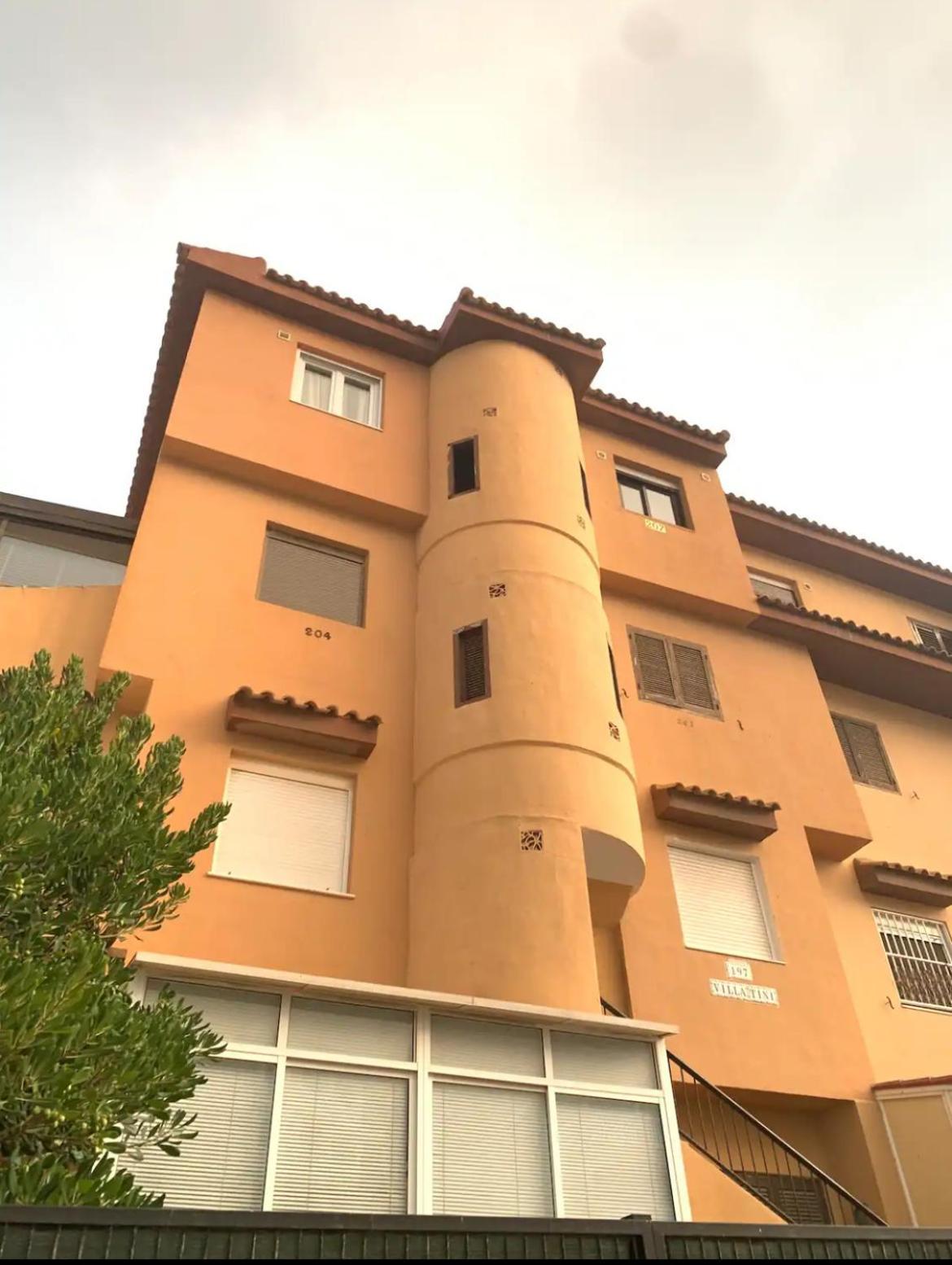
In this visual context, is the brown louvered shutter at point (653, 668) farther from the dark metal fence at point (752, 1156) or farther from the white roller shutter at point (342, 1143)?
the white roller shutter at point (342, 1143)

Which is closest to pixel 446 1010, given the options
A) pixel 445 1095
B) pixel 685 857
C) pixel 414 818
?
pixel 445 1095

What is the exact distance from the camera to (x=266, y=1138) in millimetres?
7012

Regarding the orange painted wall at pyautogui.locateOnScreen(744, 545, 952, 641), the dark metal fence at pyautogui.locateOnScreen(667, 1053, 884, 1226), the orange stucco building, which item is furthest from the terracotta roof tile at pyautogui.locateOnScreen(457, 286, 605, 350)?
the dark metal fence at pyautogui.locateOnScreen(667, 1053, 884, 1226)

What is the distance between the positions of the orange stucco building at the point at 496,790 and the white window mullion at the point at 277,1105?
26mm

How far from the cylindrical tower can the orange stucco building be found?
0.05 m

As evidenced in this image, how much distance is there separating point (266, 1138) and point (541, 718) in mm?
5833

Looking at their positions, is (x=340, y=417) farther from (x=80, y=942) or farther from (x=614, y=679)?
(x=80, y=942)

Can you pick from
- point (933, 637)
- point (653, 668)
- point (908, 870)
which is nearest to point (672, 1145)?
point (653, 668)

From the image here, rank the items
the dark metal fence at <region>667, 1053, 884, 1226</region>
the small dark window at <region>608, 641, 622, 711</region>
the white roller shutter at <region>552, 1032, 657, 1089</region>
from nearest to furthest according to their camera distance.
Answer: the white roller shutter at <region>552, 1032, 657, 1089</region> < the dark metal fence at <region>667, 1053, 884, 1226</region> < the small dark window at <region>608, 641, 622, 711</region>

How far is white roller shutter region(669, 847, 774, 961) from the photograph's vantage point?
12.6 m

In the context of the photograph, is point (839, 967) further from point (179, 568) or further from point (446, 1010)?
point (179, 568)

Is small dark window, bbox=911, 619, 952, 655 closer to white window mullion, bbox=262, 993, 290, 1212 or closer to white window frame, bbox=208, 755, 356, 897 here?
white window frame, bbox=208, 755, 356, 897

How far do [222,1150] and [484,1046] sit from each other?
2.35 meters

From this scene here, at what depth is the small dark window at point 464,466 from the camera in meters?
14.6
